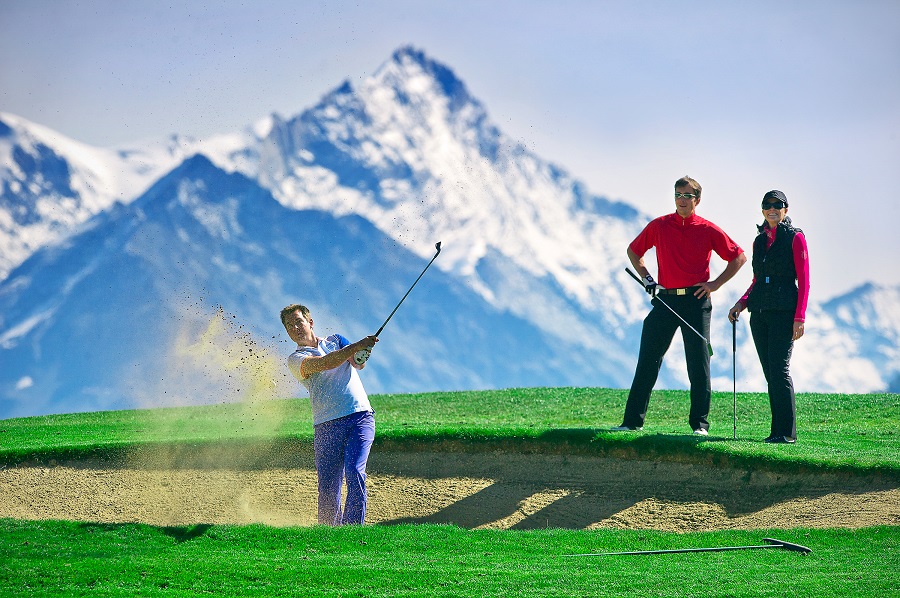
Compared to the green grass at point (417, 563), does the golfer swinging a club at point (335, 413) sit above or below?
above

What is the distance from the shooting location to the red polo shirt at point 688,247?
12.0 m

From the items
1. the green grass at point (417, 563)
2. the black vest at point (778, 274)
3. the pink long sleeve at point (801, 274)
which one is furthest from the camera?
the black vest at point (778, 274)

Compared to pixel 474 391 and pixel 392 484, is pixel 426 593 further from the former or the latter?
pixel 474 391

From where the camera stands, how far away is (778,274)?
37.6 ft

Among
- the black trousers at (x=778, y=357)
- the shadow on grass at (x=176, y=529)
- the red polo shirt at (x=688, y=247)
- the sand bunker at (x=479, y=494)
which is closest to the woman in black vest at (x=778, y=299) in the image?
the black trousers at (x=778, y=357)

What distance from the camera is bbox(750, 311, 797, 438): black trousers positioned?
37.7 ft

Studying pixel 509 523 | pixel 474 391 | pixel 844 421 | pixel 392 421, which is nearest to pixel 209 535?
pixel 509 523

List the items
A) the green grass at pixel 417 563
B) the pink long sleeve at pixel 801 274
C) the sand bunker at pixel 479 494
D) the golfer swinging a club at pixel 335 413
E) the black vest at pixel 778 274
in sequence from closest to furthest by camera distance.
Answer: the green grass at pixel 417 563 < the golfer swinging a club at pixel 335 413 < the sand bunker at pixel 479 494 < the pink long sleeve at pixel 801 274 < the black vest at pixel 778 274

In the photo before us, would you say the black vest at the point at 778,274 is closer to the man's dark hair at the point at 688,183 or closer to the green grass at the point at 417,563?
the man's dark hair at the point at 688,183

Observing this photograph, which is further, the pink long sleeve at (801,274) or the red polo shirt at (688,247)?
the red polo shirt at (688,247)

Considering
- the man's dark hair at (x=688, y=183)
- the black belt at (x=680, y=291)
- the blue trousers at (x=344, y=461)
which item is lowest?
the blue trousers at (x=344, y=461)

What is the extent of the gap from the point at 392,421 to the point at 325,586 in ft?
28.5

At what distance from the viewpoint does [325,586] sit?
7.03m

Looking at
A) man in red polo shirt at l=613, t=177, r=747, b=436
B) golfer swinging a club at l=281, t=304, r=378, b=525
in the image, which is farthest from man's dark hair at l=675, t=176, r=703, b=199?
golfer swinging a club at l=281, t=304, r=378, b=525
